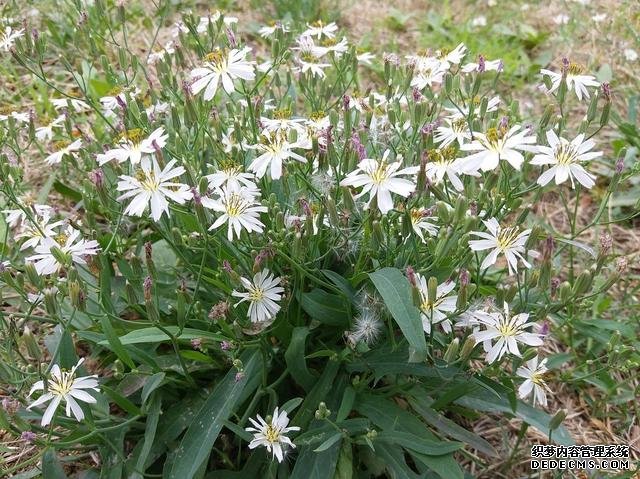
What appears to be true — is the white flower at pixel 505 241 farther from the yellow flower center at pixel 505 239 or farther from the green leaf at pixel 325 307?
the green leaf at pixel 325 307

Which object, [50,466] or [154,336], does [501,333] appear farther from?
Result: [50,466]

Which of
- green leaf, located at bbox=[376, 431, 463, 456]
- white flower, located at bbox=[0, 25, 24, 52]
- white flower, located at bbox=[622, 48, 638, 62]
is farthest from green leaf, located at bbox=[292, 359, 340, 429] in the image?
white flower, located at bbox=[622, 48, 638, 62]

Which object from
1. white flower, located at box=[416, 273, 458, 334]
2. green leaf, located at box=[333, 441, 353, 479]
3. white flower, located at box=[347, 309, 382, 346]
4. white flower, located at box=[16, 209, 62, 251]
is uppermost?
white flower, located at box=[16, 209, 62, 251]

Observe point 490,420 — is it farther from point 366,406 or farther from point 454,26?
point 454,26

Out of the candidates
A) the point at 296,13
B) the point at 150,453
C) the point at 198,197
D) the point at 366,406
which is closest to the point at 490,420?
the point at 366,406

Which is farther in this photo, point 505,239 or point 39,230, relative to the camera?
point 39,230

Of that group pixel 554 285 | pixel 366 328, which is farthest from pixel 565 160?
pixel 366 328

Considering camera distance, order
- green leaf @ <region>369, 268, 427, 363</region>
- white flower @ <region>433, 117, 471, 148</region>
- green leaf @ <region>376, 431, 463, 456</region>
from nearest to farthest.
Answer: green leaf @ <region>369, 268, 427, 363</region> → green leaf @ <region>376, 431, 463, 456</region> → white flower @ <region>433, 117, 471, 148</region>

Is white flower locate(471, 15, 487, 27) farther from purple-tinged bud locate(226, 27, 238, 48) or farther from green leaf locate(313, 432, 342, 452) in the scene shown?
green leaf locate(313, 432, 342, 452)
